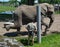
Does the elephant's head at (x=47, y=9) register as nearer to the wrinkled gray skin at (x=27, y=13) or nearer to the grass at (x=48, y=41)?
the wrinkled gray skin at (x=27, y=13)

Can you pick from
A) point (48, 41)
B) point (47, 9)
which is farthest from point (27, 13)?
point (48, 41)

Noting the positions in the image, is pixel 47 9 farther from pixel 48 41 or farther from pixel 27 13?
pixel 48 41

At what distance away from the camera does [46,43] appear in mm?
9898

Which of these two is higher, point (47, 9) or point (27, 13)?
point (47, 9)

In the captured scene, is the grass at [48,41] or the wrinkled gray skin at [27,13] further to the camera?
the wrinkled gray skin at [27,13]

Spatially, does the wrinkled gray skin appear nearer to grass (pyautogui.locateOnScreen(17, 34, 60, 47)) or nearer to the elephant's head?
the elephant's head

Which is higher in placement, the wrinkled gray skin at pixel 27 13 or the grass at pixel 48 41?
the wrinkled gray skin at pixel 27 13

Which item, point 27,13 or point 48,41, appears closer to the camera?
point 48,41

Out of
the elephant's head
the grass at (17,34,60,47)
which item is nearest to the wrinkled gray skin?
the elephant's head

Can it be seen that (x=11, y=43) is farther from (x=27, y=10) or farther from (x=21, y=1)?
(x=21, y=1)

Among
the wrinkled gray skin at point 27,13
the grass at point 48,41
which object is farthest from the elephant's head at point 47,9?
the grass at point 48,41

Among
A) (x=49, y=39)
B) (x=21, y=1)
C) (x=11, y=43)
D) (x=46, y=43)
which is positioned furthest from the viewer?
(x=21, y=1)

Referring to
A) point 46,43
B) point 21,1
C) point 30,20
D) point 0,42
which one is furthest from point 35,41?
point 21,1

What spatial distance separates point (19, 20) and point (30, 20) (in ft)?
1.61
